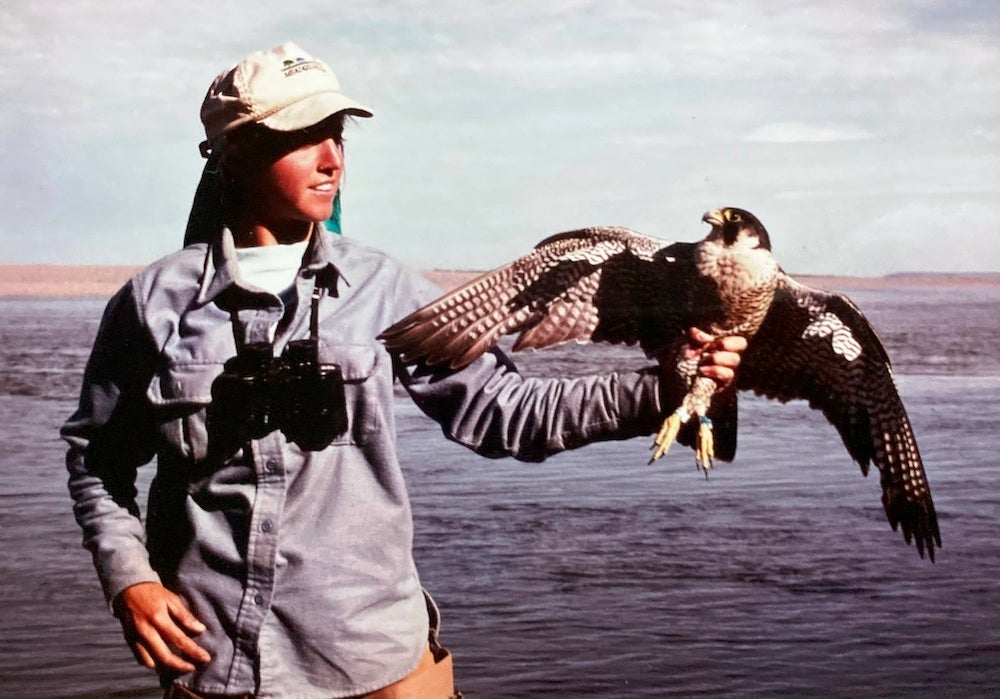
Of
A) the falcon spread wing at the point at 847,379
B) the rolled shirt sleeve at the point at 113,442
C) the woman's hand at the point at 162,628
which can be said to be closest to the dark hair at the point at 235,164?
the rolled shirt sleeve at the point at 113,442

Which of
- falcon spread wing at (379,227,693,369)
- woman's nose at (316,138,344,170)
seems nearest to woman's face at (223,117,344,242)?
woman's nose at (316,138,344,170)

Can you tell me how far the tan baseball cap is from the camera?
2.14 meters

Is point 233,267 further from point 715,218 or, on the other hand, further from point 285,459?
point 715,218

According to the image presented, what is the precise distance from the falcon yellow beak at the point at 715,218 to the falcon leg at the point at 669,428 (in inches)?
15.8

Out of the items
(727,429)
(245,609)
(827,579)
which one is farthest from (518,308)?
(827,579)

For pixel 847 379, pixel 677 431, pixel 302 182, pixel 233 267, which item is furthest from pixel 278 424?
pixel 847 379

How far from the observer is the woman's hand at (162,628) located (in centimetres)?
209

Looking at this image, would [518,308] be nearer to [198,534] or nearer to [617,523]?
[198,534]

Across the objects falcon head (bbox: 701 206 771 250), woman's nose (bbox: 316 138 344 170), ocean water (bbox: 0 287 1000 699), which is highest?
woman's nose (bbox: 316 138 344 170)

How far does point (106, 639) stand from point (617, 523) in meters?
3.65

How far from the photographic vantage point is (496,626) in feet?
22.6

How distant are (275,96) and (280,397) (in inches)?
19.2

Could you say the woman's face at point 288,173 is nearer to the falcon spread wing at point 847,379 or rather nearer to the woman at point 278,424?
the woman at point 278,424

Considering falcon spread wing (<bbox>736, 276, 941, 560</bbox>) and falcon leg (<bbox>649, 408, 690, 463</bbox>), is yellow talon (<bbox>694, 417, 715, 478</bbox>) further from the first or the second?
falcon spread wing (<bbox>736, 276, 941, 560</bbox>)
